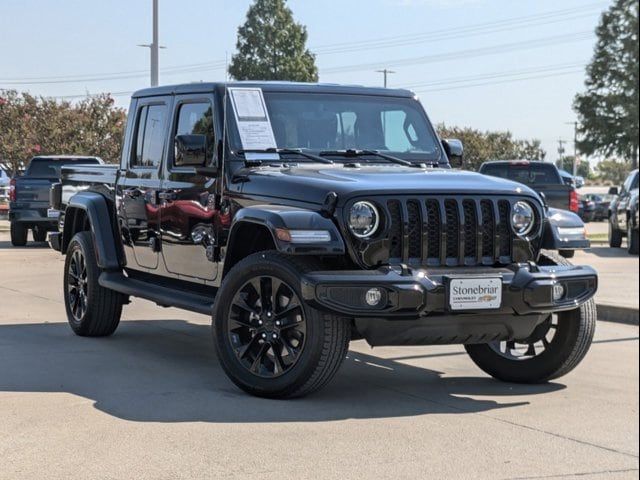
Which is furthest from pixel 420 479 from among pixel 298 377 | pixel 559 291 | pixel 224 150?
pixel 224 150

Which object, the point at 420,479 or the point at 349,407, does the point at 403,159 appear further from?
the point at 420,479

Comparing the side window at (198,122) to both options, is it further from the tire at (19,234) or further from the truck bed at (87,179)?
the tire at (19,234)

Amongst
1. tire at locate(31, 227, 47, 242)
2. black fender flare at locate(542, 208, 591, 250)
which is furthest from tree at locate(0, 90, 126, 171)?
black fender flare at locate(542, 208, 591, 250)

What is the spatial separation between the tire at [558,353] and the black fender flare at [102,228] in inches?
128

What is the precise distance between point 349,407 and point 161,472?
166cm

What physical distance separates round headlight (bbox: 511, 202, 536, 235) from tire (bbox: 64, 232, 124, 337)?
12.5 feet

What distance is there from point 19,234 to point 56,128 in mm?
20796

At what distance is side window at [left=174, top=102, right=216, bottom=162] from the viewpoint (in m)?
7.10

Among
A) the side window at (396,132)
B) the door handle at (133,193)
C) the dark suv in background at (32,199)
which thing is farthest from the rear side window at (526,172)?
the door handle at (133,193)

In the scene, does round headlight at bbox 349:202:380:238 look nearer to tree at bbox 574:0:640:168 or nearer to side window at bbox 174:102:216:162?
side window at bbox 174:102:216:162

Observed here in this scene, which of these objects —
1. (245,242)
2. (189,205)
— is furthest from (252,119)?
(245,242)

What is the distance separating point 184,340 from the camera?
8688mm

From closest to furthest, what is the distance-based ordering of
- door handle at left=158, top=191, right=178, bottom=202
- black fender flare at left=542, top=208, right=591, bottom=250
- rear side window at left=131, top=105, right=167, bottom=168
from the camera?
black fender flare at left=542, top=208, right=591, bottom=250 < door handle at left=158, top=191, right=178, bottom=202 < rear side window at left=131, top=105, right=167, bottom=168

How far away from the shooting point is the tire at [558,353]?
6.23m
